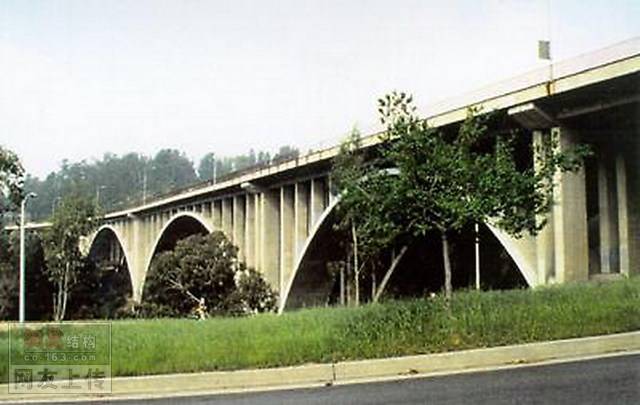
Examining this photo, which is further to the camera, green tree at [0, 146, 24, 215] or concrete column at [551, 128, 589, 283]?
concrete column at [551, 128, 589, 283]

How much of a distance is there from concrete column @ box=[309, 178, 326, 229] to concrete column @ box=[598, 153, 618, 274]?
9188mm

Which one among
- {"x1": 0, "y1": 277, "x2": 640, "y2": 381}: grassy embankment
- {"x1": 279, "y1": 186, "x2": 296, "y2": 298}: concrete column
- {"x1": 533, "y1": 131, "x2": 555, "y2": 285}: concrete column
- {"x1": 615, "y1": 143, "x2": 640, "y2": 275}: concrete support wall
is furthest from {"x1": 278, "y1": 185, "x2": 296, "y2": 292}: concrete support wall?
{"x1": 0, "y1": 277, "x2": 640, "y2": 381}: grassy embankment

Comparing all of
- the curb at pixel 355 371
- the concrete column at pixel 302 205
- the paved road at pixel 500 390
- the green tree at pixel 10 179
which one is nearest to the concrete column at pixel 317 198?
the concrete column at pixel 302 205

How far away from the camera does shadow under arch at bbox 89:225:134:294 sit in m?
18.6

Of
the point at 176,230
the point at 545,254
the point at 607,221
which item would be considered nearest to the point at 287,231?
the point at 176,230

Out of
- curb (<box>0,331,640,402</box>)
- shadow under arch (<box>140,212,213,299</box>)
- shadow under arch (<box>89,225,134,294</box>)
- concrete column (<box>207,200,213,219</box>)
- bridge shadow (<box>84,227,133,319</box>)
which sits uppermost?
concrete column (<box>207,200,213,219</box>)

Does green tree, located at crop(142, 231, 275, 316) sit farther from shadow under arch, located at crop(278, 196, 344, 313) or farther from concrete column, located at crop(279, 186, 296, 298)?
shadow under arch, located at crop(278, 196, 344, 313)

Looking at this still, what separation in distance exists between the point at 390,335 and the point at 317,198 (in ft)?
44.8

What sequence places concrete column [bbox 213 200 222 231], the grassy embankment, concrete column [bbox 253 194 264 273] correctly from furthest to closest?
1. concrete column [bbox 213 200 222 231]
2. concrete column [bbox 253 194 264 273]
3. the grassy embankment

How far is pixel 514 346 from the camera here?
6.21 metres

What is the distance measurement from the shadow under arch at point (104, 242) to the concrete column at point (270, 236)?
4.48 metres

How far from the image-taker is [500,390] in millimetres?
4844

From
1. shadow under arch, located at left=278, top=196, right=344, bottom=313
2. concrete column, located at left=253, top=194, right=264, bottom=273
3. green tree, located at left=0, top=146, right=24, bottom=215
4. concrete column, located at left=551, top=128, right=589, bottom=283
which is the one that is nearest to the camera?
green tree, located at left=0, top=146, right=24, bottom=215

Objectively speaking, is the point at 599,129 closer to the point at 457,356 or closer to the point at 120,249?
the point at 457,356
